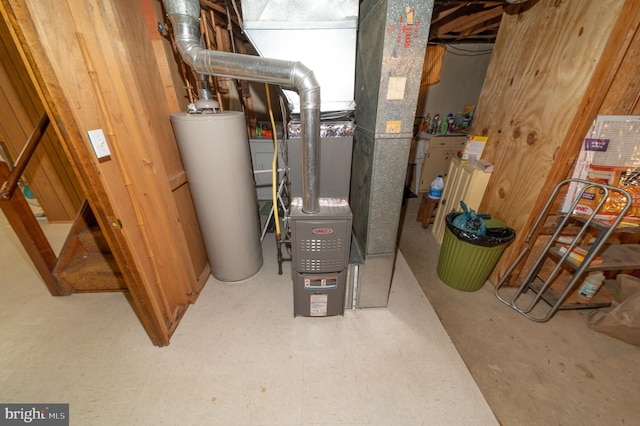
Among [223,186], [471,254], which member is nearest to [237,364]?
[223,186]

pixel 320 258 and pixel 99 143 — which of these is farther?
pixel 320 258

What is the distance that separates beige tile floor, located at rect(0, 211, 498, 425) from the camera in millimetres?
1135

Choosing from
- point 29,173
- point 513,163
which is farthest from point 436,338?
point 29,173

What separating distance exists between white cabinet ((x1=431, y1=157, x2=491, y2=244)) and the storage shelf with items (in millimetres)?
495

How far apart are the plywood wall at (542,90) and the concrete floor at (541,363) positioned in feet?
1.51

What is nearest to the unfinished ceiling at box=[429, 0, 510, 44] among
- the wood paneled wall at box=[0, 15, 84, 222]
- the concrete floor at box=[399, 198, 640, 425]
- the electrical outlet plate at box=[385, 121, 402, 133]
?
the electrical outlet plate at box=[385, 121, 402, 133]

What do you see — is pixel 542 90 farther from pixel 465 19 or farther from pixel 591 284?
pixel 465 19

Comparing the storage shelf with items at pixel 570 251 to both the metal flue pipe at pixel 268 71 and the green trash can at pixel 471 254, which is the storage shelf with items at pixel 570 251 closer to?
the green trash can at pixel 471 254

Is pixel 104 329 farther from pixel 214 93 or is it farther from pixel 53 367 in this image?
pixel 214 93

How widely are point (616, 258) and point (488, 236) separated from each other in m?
0.72

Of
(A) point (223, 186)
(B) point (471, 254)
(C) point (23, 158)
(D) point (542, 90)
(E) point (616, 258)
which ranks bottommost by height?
(B) point (471, 254)

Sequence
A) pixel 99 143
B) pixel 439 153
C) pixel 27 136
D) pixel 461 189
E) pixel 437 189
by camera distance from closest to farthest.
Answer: pixel 99 143 → pixel 461 189 → pixel 27 136 → pixel 437 189 → pixel 439 153

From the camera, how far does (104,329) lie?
4.99ft

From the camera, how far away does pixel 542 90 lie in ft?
5.21
